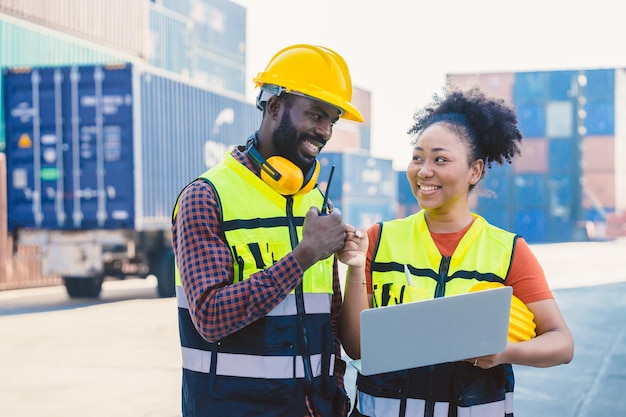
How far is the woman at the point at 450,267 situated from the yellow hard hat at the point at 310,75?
327mm

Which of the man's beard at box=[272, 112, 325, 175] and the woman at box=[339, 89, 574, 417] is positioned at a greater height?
the man's beard at box=[272, 112, 325, 175]

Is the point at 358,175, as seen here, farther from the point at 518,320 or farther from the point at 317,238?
the point at 317,238

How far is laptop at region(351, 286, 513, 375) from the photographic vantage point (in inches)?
70.3

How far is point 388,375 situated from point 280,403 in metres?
0.37

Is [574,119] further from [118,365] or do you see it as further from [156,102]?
[118,365]

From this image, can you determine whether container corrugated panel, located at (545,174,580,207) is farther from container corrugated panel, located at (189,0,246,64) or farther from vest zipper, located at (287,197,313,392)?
vest zipper, located at (287,197,313,392)

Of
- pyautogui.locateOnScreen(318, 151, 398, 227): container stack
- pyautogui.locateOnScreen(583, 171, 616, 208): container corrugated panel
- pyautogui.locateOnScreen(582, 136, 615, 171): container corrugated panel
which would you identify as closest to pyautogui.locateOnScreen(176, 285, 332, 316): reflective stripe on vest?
pyautogui.locateOnScreen(318, 151, 398, 227): container stack

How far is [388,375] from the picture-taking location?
7.36 feet

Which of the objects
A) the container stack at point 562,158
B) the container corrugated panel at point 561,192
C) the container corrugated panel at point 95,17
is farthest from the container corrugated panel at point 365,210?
the container corrugated panel at point 95,17

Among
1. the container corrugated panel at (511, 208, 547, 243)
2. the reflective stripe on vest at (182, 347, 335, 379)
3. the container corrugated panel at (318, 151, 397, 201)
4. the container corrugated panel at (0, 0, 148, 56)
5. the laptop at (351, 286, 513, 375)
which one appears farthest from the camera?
the container corrugated panel at (511, 208, 547, 243)

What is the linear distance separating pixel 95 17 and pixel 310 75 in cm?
1708

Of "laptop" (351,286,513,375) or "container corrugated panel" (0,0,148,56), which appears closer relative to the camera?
"laptop" (351,286,513,375)

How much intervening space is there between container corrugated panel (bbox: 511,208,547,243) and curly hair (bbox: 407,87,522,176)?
39.9m

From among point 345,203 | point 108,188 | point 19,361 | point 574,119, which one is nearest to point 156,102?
point 108,188
